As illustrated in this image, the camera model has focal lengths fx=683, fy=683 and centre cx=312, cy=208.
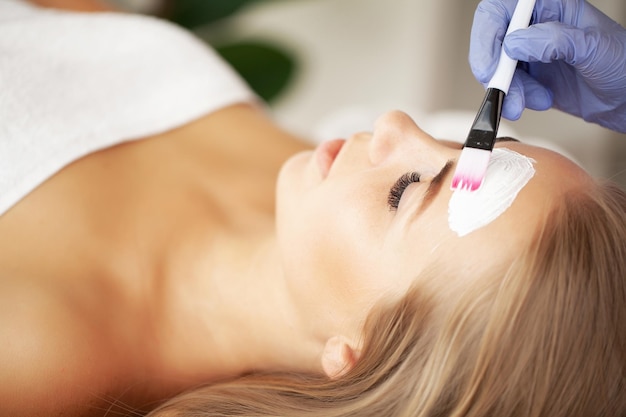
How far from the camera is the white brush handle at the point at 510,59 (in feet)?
2.58

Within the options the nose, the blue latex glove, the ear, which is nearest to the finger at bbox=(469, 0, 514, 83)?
the blue latex glove

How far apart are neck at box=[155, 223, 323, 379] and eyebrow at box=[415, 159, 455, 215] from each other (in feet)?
0.82

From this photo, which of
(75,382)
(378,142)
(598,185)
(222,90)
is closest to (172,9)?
(222,90)

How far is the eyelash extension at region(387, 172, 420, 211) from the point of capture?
2.76ft

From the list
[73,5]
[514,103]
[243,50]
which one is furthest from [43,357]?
[243,50]

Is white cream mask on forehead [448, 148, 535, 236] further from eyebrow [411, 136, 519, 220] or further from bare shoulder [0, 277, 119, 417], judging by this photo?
bare shoulder [0, 277, 119, 417]

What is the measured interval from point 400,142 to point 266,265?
28 centimetres

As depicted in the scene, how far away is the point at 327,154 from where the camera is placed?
3.14 ft

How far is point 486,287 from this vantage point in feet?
2.50

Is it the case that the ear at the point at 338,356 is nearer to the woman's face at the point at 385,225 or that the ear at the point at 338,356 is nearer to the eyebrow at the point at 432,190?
the woman's face at the point at 385,225

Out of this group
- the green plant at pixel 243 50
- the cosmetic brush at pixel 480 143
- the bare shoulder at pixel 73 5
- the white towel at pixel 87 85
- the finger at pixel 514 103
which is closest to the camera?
the cosmetic brush at pixel 480 143

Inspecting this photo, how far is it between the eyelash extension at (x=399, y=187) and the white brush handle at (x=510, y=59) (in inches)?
5.5

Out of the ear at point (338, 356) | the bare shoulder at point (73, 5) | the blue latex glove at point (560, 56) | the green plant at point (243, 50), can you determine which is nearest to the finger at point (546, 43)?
the blue latex glove at point (560, 56)

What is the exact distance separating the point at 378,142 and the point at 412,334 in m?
0.25
